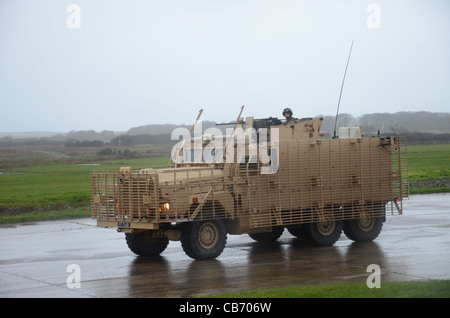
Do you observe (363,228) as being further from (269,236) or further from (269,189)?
(269,189)

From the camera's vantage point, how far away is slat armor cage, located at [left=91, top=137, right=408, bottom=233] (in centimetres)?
1542

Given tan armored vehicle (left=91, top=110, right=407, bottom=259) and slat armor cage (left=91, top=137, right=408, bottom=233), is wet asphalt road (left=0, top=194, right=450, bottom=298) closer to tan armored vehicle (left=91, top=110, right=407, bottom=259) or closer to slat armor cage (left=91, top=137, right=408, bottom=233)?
tan armored vehicle (left=91, top=110, right=407, bottom=259)

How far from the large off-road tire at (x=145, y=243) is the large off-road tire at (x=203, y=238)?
4.26 ft

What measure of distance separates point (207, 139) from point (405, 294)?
7543mm

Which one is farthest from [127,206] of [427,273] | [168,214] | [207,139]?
[427,273]

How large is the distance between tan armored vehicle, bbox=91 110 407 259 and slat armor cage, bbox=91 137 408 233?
0.02m

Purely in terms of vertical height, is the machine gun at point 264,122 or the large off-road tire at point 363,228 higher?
the machine gun at point 264,122

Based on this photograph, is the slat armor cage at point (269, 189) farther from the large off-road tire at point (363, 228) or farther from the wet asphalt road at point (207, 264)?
the wet asphalt road at point (207, 264)

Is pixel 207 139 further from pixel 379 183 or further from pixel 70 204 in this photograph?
pixel 70 204

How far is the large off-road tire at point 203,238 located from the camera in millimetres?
15461

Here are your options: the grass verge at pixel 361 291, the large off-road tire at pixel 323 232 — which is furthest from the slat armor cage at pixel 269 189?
the grass verge at pixel 361 291

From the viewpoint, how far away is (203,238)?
51.8 feet

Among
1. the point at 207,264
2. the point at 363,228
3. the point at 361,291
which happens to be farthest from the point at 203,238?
the point at 361,291

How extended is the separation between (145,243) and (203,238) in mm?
1586
